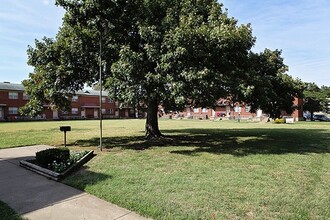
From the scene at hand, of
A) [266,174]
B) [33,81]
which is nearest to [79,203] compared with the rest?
[266,174]

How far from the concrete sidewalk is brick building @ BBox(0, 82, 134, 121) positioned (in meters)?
31.5

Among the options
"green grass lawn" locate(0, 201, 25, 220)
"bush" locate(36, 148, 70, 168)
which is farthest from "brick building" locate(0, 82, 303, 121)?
"green grass lawn" locate(0, 201, 25, 220)

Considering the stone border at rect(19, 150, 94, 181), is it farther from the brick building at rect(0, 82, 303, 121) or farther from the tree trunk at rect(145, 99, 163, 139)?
the brick building at rect(0, 82, 303, 121)

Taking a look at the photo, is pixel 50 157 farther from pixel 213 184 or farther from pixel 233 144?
pixel 233 144

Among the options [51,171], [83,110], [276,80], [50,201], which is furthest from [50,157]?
[83,110]

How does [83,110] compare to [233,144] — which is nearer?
[233,144]

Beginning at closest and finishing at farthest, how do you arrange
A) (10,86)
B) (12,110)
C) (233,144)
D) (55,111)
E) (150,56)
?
(150,56) < (233,144) < (55,111) < (12,110) < (10,86)

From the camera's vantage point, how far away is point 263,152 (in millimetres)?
11148

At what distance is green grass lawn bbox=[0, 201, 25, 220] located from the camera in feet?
15.2

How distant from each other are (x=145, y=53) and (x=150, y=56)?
107cm

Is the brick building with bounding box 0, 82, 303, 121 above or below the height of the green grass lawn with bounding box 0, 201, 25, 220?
above

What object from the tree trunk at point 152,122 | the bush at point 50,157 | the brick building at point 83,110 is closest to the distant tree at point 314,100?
the brick building at point 83,110

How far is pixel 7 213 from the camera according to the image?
4820mm

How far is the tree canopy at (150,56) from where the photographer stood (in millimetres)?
10211
